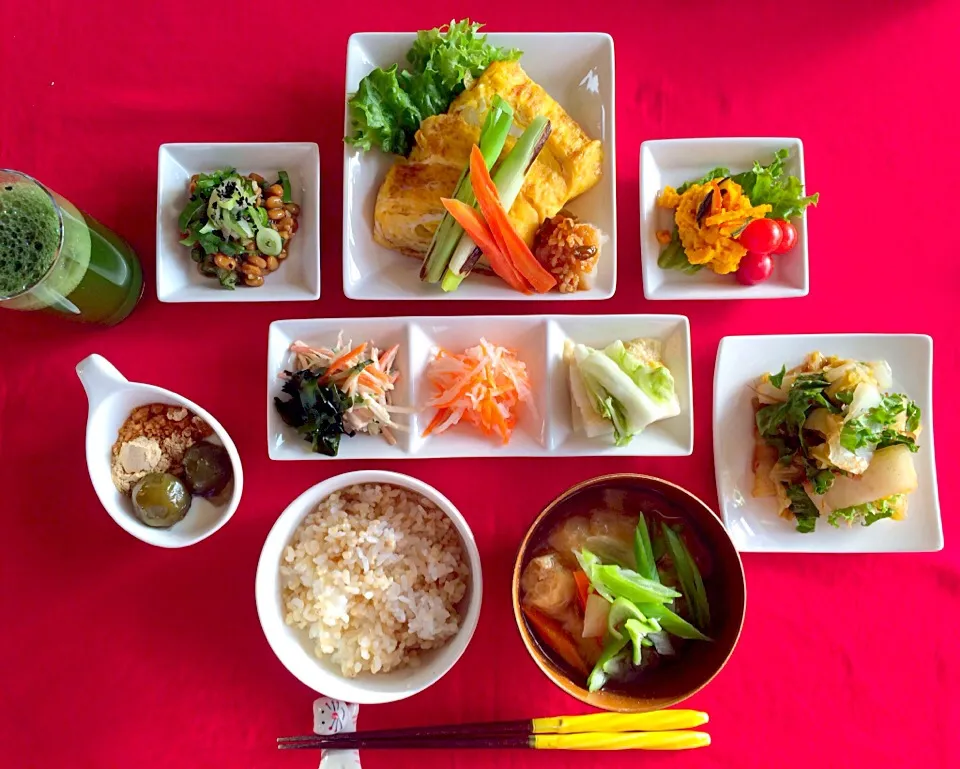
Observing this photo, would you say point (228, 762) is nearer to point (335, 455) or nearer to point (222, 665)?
point (222, 665)

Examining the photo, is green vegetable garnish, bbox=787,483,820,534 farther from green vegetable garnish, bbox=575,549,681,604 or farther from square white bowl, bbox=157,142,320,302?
square white bowl, bbox=157,142,320,302

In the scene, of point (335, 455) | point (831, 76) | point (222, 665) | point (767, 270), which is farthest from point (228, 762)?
point (831, 76)

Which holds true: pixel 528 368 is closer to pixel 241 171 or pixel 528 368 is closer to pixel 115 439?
pixel 241 171

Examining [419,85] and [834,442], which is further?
[419,85]

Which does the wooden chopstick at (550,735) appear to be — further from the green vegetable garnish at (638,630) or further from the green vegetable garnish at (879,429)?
the green vegetable garnish at (879,429)

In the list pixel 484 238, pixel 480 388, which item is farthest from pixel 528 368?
pixel 484 238

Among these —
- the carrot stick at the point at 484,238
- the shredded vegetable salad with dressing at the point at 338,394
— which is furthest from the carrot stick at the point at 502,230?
the shredded vegetable salad with dressing at the point at 338,394
